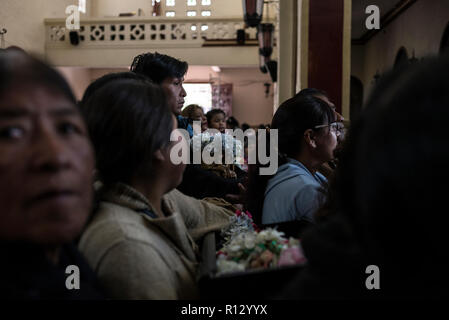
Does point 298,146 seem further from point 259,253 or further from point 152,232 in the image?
point 152,232

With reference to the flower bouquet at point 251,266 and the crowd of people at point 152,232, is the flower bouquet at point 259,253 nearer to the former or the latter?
the flower bouquet at point 251,266

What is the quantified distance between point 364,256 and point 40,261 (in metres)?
0.56

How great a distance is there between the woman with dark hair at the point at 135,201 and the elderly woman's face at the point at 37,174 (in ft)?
1.28

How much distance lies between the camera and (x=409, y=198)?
69 cm

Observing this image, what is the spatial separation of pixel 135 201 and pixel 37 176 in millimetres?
661

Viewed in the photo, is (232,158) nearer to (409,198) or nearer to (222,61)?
(409,198)

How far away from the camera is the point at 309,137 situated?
8.73 feet

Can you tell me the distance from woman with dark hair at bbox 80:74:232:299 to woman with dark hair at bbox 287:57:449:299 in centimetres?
53

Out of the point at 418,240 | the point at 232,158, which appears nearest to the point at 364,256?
the point at 418,240

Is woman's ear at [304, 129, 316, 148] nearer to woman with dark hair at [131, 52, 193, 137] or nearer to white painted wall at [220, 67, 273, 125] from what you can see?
woman with dark hair at [131, 52, 193, 137]

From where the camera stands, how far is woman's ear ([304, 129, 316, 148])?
266 cm

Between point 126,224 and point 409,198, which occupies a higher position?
point 409,198

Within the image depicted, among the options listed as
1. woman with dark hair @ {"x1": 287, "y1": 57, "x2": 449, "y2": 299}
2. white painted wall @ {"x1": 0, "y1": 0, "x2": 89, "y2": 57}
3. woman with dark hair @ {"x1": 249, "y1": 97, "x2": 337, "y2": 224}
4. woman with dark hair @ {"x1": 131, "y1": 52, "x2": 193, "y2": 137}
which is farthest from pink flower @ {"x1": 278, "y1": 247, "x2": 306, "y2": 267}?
white painted wall @ {"x1": 0, "y1": 0, "x2": 89, "y2": 57}

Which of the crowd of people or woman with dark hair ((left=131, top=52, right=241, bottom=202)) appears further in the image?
woman with dark hair ((left=131, top=52, right=241, bottom=202))
